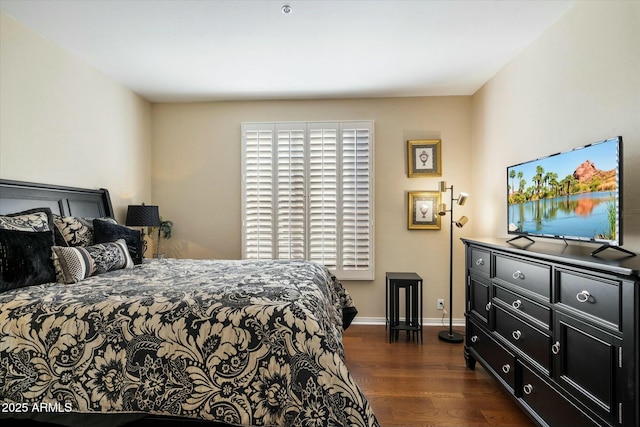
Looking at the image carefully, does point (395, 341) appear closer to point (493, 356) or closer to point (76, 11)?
point (493, 356)

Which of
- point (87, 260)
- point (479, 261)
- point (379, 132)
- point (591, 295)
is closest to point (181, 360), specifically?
point (87, 260)

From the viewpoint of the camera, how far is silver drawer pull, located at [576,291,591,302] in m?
1.42

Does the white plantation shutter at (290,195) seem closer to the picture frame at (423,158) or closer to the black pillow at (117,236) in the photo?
the picture frame at (423,158)

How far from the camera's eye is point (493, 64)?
3.05 meters

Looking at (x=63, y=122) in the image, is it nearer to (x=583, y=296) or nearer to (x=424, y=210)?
(x=424, y=210)

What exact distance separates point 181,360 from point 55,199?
220 cm

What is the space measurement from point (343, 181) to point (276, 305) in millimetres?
2567

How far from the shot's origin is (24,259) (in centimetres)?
184

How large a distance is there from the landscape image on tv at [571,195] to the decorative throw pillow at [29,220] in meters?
3.39

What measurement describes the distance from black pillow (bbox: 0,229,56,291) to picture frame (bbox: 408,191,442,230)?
337 cm

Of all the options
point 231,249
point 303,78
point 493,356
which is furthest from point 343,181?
point 493,356

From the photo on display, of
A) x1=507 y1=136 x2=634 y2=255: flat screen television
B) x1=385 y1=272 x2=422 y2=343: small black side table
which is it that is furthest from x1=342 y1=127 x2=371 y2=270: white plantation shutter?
x1=507 y1=136 x2=634 y2=255: flat screen television

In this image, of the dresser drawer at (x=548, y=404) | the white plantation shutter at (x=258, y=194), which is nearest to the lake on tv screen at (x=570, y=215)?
the dresser drawer at (x=548, y=404)

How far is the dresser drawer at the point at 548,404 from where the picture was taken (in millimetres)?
1478
